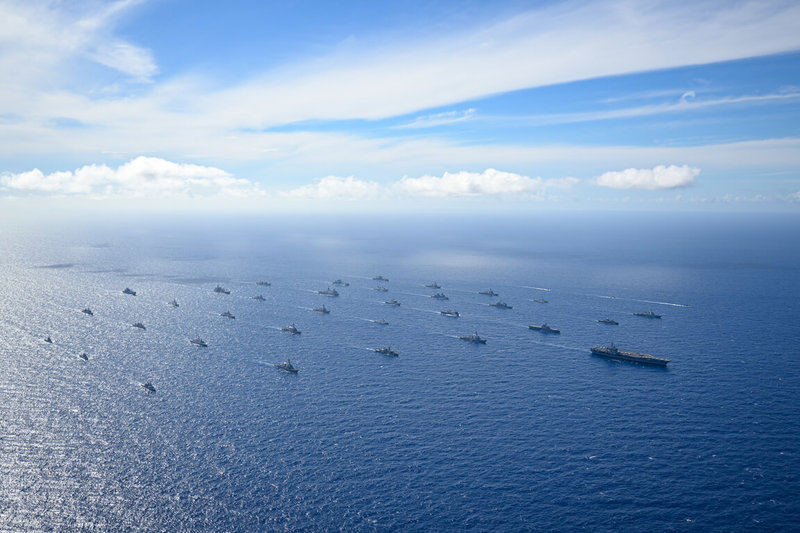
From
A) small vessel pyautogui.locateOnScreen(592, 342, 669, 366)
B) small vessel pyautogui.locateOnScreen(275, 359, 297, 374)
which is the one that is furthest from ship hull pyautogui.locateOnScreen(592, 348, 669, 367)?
small vessel pyautogui.locateOnScreen(275, 359, 297, 374)

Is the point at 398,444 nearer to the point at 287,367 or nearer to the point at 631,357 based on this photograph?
the point at 287,367

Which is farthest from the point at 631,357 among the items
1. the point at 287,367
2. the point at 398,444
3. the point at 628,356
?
the point at 287,367

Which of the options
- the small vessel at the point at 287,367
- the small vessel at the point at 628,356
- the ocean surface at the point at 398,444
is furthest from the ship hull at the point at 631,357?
the small vessel at the point at 287,367

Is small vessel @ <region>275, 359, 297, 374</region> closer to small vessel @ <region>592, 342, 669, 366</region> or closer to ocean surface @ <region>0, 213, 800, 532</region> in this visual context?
ocean surface @ <region>0, 213, 800, 532</region>

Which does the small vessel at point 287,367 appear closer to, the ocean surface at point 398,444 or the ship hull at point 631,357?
the ocean surface at point 398,444

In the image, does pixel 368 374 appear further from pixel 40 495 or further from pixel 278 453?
pixel 40 495

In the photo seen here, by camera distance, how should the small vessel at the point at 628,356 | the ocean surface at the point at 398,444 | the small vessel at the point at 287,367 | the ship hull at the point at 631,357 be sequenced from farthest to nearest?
1. the small vessel at the point at 628,356
2. the ship hull at the point at 631,357
3. the small vessel at the point at 287,367
4. the ocean surface at the point at 398,444

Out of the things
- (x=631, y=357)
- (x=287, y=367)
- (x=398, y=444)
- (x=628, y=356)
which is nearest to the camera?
(x=398, y=444)

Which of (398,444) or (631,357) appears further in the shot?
(631,357)

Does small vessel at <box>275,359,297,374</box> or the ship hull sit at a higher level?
the ship hull
